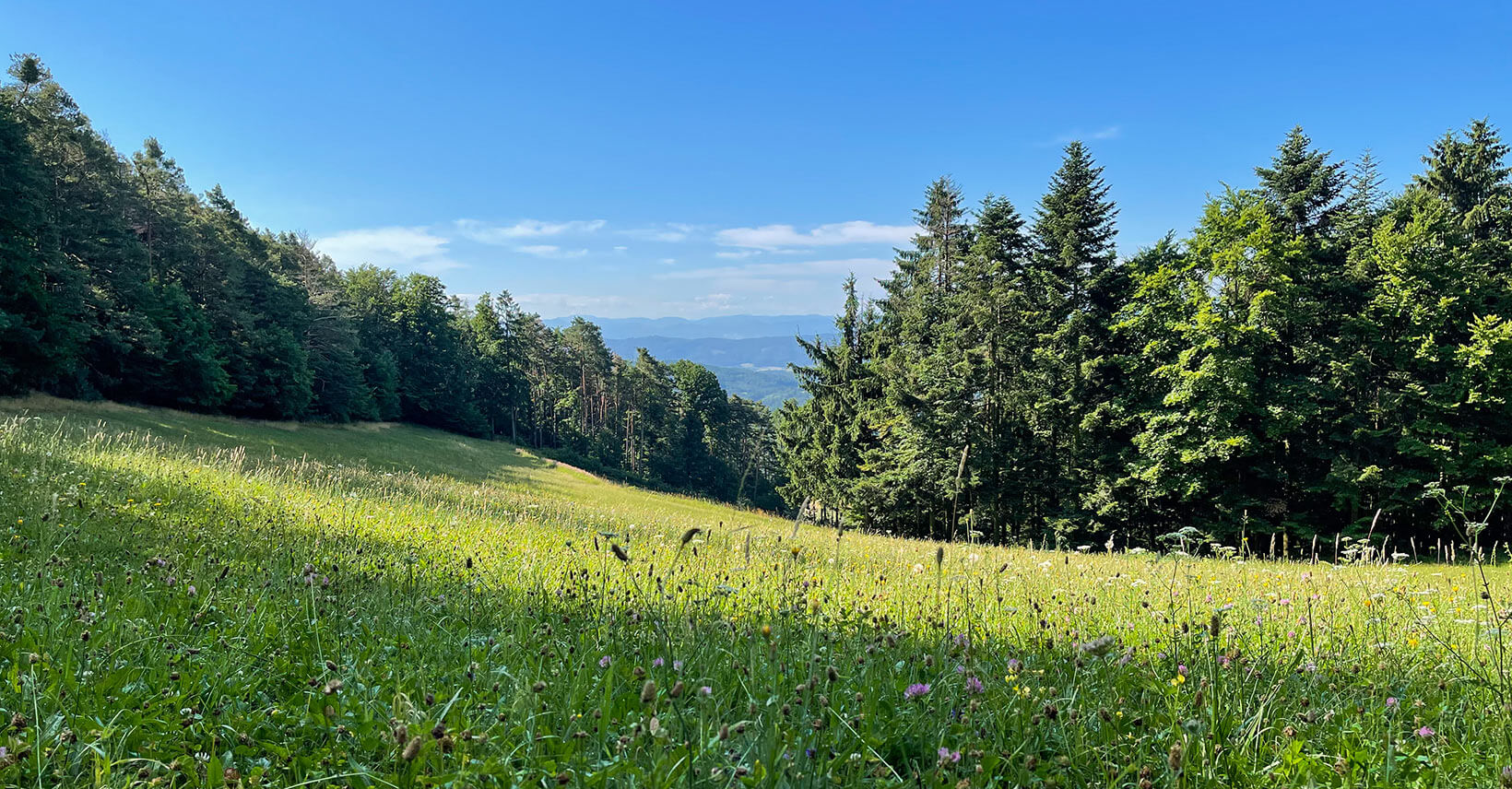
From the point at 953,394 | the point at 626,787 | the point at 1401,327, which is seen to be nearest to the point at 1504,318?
the point at 1401,327

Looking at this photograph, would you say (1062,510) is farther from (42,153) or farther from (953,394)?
(42,153)

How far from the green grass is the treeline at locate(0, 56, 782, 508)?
125 cm

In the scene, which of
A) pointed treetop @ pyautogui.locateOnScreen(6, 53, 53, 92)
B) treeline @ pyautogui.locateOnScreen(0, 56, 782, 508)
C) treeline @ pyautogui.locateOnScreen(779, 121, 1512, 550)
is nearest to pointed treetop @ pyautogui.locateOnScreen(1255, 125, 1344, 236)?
treeline @ pyautogui.locateOnScreen(779, 121, 1512, 550)

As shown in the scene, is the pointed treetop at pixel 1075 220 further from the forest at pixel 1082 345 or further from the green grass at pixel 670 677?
the green grass at pixel 670 677

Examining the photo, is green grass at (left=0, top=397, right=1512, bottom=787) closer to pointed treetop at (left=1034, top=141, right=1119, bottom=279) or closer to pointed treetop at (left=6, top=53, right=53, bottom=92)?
pointed treetop at (left=1034, top=141, right=1119, bottom=279)

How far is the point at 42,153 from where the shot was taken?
32.8m

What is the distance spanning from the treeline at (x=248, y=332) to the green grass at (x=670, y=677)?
49.1 inches

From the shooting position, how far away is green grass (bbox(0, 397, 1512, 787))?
196 centimetres

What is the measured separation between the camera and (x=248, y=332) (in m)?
43.0

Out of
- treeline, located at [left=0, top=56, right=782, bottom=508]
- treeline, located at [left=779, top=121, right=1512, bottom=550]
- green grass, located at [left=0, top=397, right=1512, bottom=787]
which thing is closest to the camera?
green grass, located at [left=0, top=397, right=1512, bottom=787]

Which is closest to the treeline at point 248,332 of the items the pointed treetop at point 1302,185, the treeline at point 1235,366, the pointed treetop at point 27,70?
the pointed treetop at point 27,70

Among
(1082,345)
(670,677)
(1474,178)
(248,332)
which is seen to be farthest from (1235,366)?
(248,332)

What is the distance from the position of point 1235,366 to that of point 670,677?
1077 inches

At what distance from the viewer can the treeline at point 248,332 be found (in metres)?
29.9
